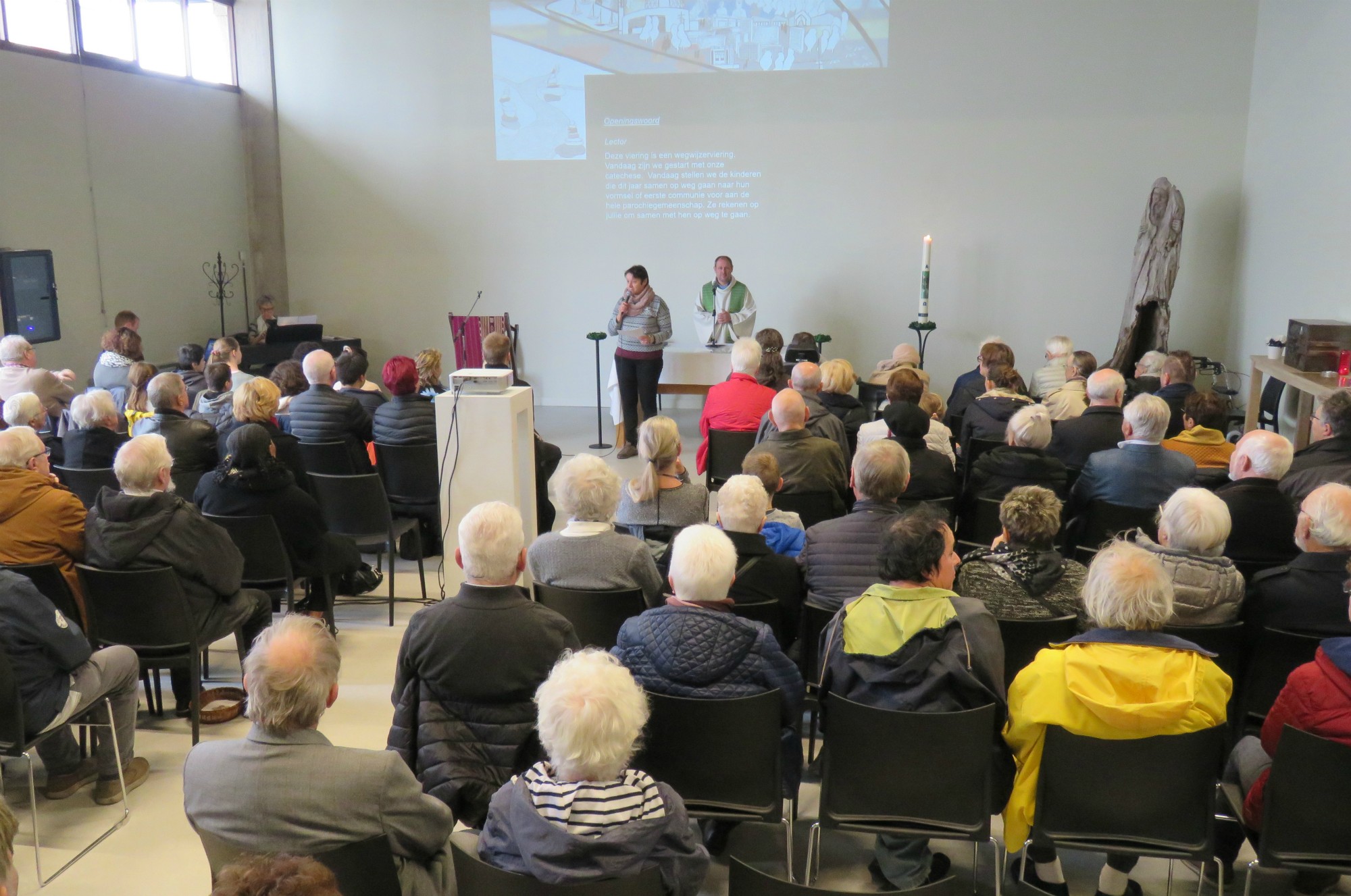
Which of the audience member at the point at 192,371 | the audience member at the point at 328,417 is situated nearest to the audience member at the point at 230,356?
the audience member at the point at 192,371

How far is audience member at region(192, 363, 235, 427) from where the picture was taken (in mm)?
5363

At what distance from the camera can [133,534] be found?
3.41 metres

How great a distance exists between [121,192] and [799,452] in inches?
264

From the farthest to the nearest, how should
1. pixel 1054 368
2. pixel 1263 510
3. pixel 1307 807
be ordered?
pixel 1054 368
pixel 1263 510
pixel 1307 807

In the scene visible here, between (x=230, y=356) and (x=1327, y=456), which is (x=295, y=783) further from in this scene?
(x=230, y=356)

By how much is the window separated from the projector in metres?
5.10

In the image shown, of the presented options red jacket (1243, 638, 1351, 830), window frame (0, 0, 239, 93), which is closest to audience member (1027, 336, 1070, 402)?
red jacket (1243, 638, 1351, 830)

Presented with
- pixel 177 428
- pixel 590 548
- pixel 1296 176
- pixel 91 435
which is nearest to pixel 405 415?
pixel 177 428

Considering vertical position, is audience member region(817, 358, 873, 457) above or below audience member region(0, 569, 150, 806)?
above

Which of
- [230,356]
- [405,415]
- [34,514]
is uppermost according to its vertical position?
[230,356]

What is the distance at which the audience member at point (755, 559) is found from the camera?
320cm

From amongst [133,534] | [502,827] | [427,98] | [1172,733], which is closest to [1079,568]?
[1172,733]

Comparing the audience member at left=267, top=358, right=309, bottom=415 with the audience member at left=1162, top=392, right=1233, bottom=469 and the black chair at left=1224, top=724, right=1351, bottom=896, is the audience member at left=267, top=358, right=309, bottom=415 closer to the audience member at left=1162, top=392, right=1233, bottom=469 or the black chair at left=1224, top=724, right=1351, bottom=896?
the audience member at left=1162, top=392, right=1233, bottom=469

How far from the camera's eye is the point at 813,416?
510 cm
